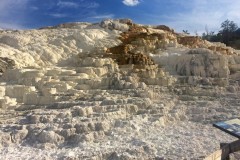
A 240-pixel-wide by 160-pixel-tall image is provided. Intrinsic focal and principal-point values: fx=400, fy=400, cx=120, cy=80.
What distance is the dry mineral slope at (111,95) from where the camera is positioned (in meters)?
7.04

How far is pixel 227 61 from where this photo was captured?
1386cm

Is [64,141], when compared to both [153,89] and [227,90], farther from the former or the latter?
[227,90]

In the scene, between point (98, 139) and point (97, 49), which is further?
point (97, 49)

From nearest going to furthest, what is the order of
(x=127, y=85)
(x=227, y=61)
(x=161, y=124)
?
(x=161, y=124), (x=127, y=85), (x=227, y=61)

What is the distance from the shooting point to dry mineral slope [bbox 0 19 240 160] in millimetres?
7043

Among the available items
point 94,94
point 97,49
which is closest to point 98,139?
point 94,94

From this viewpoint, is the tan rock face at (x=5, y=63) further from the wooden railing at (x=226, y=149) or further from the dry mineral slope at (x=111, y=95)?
the wooden railing at (x=226, y=149)

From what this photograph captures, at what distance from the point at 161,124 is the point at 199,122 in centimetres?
111

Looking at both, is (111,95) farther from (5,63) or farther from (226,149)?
(226,149)

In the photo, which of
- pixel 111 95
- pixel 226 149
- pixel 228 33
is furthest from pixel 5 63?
pixel 228 33

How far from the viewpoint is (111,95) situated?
10.3 m

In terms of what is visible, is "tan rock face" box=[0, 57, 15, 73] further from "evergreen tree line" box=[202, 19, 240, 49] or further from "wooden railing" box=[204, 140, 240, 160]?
"evergreen tree line" box=[202, 19, 240, 49]

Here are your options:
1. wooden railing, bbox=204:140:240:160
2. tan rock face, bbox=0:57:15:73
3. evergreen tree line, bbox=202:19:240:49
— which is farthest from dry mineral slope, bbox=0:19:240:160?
evergreen tree line, bbox=202:19:240:49

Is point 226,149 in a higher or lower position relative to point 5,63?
lower
